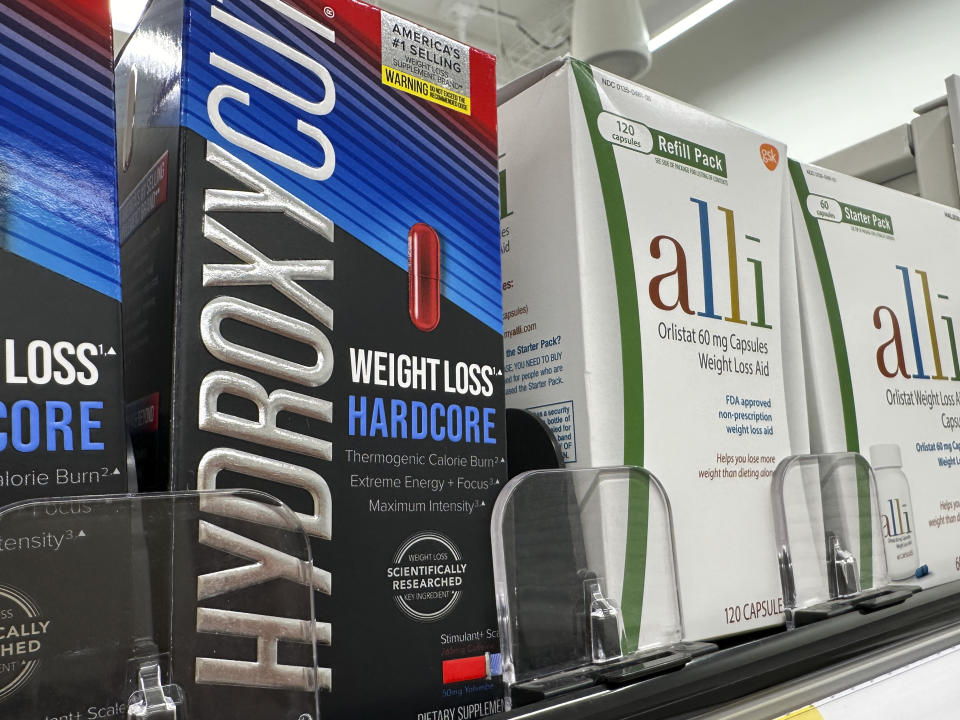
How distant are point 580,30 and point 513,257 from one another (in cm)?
261

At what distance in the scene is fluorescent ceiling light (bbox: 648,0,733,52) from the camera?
4.56 meters

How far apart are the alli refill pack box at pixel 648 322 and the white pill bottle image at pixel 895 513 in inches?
7.3

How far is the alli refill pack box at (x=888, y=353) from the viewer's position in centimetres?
93

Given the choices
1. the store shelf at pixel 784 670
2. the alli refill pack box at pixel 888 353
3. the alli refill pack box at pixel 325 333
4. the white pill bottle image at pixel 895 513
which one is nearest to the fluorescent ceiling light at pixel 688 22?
the alli refill pack box at pixel 888 353

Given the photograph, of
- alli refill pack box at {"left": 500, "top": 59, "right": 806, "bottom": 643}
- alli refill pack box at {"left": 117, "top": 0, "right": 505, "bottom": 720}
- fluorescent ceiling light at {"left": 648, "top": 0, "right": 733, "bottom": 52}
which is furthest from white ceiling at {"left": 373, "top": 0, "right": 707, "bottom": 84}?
alli refill pack box at {"left": 117, "top": 0, "right": 505, "bottom": 720}

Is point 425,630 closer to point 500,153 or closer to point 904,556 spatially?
point 500,153

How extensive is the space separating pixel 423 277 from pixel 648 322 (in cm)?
24

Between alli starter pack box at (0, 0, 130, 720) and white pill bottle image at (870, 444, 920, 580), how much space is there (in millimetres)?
822

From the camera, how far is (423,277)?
1.93ft

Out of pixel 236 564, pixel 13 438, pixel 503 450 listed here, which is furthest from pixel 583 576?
pixel 13 438

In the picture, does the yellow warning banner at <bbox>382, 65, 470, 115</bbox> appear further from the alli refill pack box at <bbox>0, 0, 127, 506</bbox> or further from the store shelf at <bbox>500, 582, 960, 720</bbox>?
the store shelf at <bbox>500, 582, 960, 720</bbox>

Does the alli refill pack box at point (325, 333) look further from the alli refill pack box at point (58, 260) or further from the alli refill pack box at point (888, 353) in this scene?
the alli refill pack box at point (888, 353)

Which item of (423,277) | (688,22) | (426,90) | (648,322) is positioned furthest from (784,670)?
(688,22)

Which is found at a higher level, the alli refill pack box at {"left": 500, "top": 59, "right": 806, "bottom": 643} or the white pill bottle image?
the alli refill pack box at {"left": 500, "top": 59, "right": 806, "bottom": 643}
